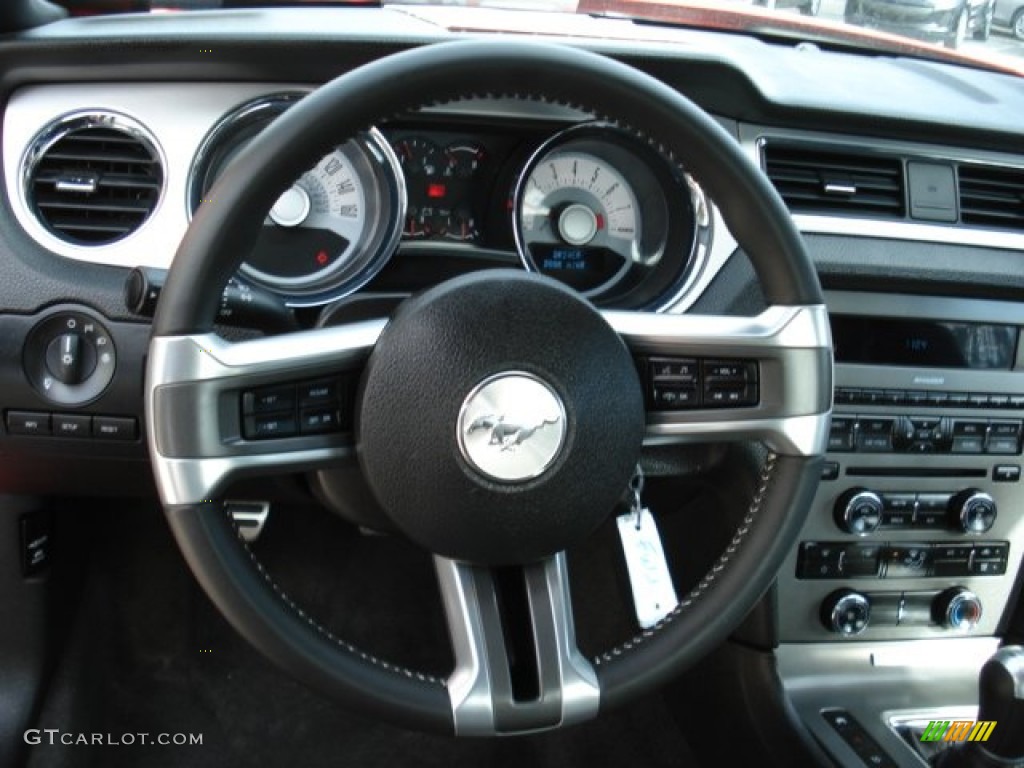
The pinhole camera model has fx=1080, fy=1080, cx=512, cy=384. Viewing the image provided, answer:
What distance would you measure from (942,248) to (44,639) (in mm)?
1556

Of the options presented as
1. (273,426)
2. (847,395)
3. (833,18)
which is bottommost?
(847,395)

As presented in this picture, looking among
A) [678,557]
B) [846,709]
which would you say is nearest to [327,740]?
[678,557]

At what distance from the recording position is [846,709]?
5.66ft

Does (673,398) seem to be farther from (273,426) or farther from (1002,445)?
(1002,445)

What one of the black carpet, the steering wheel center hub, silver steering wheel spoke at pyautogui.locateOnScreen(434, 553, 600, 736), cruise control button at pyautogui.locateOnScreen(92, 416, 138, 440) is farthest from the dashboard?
the black carpet

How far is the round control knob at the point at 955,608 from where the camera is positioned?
5.75 ft

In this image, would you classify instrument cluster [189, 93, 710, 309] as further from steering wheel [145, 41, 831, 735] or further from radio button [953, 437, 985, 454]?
radio button [953, 437, 985, 454]

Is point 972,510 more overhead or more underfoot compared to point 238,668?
more overhead

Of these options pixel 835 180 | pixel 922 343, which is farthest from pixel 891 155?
pixel 922 343

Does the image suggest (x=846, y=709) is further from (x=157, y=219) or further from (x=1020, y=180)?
(x=157, y=219)

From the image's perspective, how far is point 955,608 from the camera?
175cm

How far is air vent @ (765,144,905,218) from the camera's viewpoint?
61.5 inches

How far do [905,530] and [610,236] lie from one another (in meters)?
0.68

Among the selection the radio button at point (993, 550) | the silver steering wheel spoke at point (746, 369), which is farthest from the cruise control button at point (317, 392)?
the radio button at point (993, 550)
